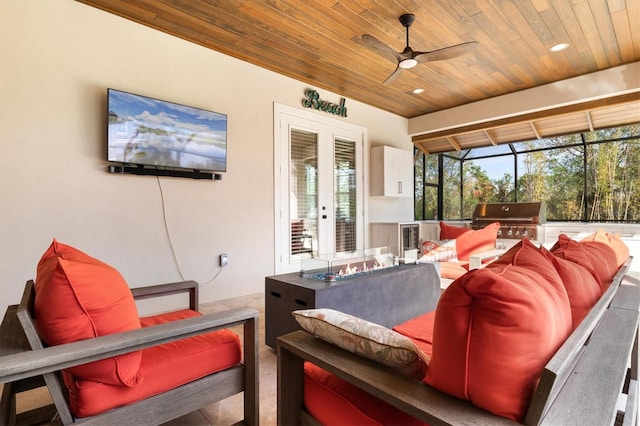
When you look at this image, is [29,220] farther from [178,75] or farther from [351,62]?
[351,62]

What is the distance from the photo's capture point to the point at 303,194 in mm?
4648

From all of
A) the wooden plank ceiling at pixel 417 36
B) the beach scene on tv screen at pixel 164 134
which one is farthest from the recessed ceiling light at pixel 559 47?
the beach scene on tv screen at pixel 164 134

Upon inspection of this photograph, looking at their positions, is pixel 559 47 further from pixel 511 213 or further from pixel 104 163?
pixel 104 163

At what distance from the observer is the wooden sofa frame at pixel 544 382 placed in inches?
25.8

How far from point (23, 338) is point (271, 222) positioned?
10.1 feet

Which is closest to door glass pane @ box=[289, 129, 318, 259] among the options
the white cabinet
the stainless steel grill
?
the white cabinet

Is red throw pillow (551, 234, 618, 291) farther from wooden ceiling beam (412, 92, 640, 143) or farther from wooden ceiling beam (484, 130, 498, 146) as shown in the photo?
wooden ceiling beam (484, 130, 498, 146)

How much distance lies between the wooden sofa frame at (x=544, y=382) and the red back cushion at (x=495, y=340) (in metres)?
0.04

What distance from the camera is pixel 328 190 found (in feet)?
16.4

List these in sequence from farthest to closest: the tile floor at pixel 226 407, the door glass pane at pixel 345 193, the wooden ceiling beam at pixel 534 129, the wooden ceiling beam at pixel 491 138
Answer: the wooden ceiling beam at pixel 491 138 < the wooden ceiling beam at pixel 534 129 < the door glass pane at pixel 345 193 < the tile floor at pixel 226 407

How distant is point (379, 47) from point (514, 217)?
4.03 m

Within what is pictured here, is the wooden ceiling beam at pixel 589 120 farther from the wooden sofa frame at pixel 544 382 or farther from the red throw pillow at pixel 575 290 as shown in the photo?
the red throw pillow at pixel 575 290

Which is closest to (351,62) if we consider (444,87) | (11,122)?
(444,87)

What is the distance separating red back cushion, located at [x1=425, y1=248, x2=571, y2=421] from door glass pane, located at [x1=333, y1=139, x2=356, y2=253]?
4367 millimetres
